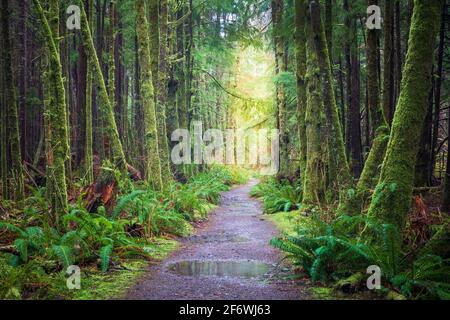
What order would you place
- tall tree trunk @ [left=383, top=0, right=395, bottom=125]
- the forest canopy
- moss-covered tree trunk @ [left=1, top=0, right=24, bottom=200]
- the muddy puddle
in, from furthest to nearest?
1. the muddy puddle
2. tall tree trunk @ [left=383, top=0, right=395, bottom=125]
3. moss-covered tree trunk @ [left=1, top=0, right=24, bottom=200]
4. the forest canopy

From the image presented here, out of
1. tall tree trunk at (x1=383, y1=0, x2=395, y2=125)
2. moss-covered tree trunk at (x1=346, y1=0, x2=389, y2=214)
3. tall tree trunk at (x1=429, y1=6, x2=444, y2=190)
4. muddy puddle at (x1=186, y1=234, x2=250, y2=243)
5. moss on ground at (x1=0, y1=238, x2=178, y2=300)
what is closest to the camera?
moss on ground at (x1=0, y1=238, x2=178, y2=300)

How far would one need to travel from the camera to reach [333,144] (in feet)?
32.7

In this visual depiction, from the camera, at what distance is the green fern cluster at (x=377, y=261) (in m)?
4.80

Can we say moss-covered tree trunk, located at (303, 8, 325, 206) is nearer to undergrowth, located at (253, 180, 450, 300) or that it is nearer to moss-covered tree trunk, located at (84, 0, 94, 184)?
undergrowth, located at (253, 180, 450, 300)

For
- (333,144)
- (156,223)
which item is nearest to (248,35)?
(333,144)

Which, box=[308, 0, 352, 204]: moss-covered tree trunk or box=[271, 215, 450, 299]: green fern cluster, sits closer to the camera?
box=[271, 215, 450, 299]: green fern cluster

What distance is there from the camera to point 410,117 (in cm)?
579

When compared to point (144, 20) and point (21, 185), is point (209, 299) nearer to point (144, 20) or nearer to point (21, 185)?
point (21, 185)

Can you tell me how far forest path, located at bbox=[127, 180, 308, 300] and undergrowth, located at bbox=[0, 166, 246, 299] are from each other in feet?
2.10

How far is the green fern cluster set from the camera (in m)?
4.80

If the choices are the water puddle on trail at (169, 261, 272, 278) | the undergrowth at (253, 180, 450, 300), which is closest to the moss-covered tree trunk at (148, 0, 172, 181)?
the water puddle on trail at (169, 261, 272, 278)

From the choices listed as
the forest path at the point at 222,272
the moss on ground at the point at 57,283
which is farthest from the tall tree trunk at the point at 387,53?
the moss on ground at the point at 57,283

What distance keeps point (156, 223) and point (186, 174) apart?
11.1m

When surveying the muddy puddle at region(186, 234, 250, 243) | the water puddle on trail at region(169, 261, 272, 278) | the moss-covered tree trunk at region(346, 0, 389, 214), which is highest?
the moss-covered tree trunk at region(346, 0, 389, 214)
